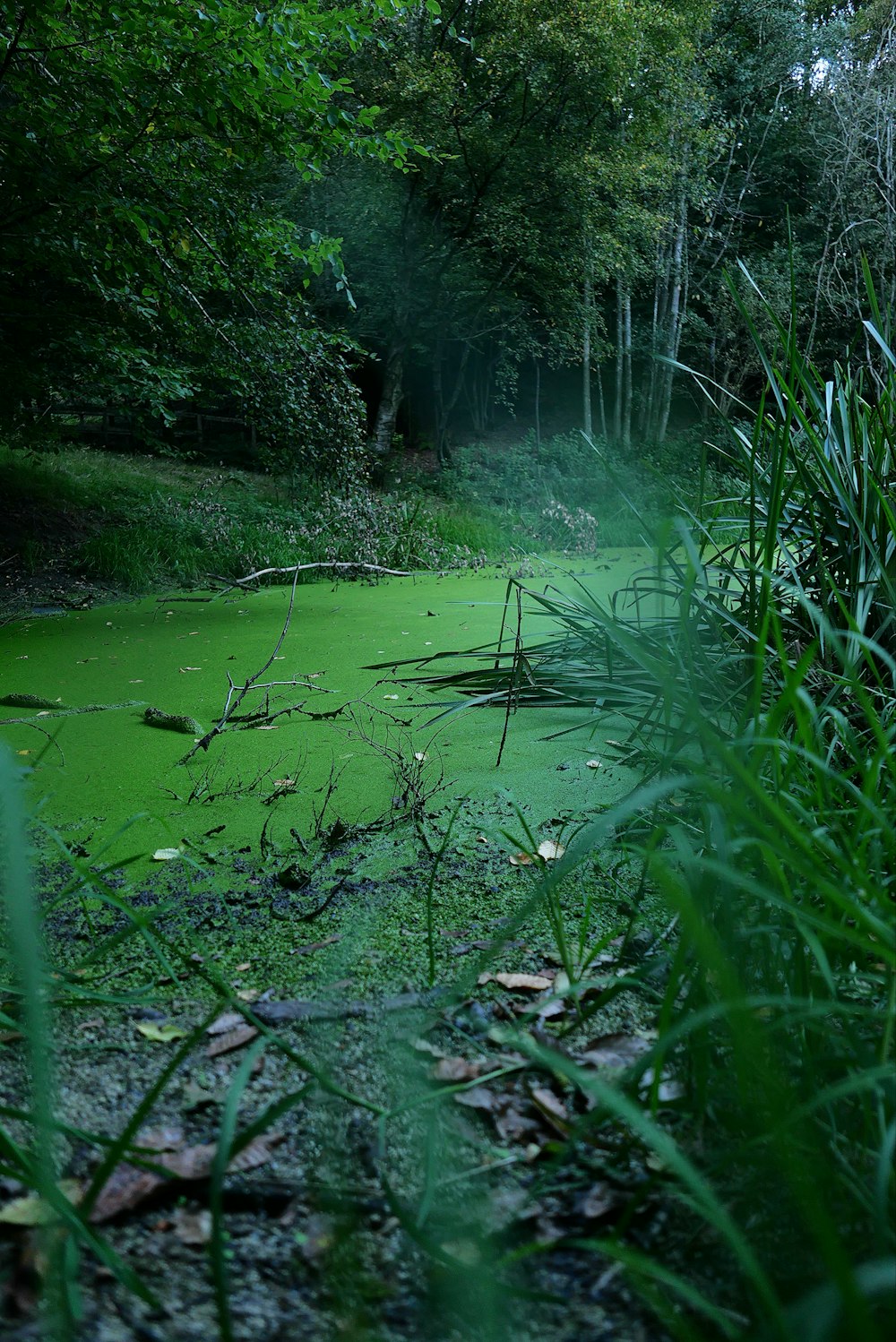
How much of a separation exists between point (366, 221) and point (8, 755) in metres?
11.0

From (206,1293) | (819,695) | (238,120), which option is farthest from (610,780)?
(238,120)

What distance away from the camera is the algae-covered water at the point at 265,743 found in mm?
1729

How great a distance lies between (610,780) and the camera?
6.07 ft

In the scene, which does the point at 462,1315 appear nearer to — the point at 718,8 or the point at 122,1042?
the point at 122,1042

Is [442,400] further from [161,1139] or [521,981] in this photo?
[161,1139]

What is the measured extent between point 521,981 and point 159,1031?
40 cm

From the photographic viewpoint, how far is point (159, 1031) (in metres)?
0.96

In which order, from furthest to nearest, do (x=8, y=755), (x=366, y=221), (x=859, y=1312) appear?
(x=366, y=221), (x=8, y=755), (x=859, y=1312)

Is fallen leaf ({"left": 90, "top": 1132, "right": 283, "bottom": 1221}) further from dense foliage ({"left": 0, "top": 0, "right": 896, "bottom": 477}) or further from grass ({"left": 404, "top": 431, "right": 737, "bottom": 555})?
grass ({"left": 404, "top": 431, "right": 737, "bottom": 555})

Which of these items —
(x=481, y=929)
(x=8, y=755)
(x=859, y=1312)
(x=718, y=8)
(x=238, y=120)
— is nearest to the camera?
(x=859, y=1312)

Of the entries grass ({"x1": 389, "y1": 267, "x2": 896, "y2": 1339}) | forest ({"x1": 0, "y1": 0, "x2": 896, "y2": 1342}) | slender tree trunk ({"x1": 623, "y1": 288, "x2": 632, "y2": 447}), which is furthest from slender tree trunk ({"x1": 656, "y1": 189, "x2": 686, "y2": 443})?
grass ({"x1": 389, "y1": 267, "x2": 896, "y2": 1339})

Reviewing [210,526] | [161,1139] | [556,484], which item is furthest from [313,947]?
[556,484]

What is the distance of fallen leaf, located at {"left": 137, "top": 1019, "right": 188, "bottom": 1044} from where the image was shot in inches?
37.4

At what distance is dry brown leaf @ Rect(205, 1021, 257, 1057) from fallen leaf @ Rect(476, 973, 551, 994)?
257mm
